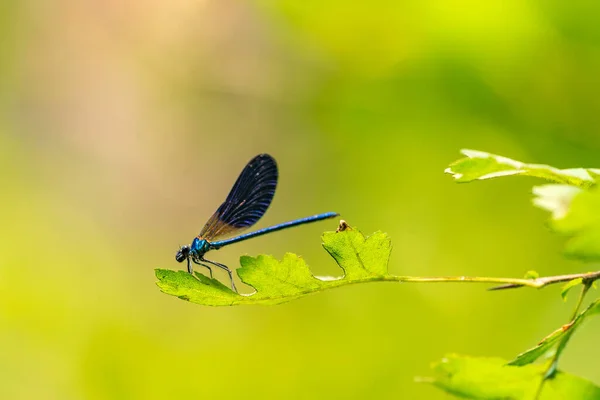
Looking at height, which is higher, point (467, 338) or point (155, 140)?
point (155, 140)

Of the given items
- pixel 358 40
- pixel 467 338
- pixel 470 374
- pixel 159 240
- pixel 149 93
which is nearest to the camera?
pixel 470 374

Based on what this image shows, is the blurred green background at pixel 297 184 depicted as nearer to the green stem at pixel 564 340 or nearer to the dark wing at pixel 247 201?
the dark wing at pixel 247 201

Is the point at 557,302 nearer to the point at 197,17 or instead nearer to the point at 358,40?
the point at 358,40

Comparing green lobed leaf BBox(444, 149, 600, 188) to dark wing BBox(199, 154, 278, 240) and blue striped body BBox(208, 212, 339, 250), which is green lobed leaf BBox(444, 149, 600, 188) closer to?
blue striped body BBox(208, 212, 339, 250)

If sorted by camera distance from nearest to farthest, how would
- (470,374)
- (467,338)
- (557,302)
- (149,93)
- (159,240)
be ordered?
(470,374), (557,302), (467,338), (159,240), (149,93)

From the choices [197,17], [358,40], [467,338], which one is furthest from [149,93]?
[467,338]

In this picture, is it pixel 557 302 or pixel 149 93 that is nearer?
pixel 557 302

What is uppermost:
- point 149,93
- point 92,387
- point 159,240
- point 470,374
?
point 149,93

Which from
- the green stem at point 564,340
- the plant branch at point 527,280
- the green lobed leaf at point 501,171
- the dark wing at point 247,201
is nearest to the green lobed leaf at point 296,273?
the plant branch at point 527,280
